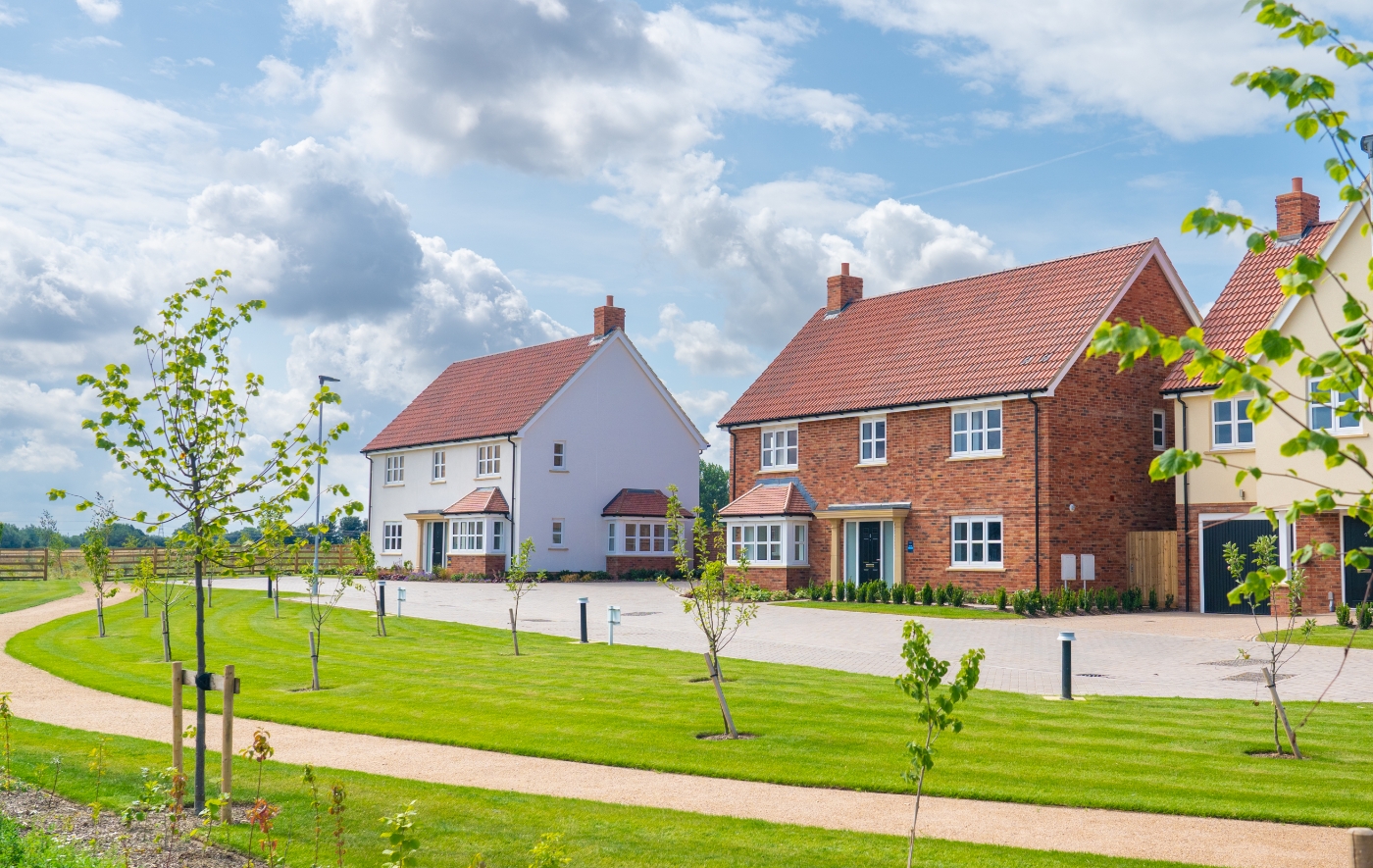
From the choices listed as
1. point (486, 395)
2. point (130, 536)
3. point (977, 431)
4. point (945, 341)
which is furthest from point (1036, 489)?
point (130, 536)

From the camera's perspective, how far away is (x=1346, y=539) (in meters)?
27.2

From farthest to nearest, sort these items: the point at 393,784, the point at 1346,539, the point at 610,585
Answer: the point at 610,585, the point at 1346,539, the point at 393,784

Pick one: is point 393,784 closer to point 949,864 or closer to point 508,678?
point 949,864

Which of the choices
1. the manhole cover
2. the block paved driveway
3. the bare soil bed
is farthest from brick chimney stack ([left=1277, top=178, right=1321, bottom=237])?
the bare soil bed

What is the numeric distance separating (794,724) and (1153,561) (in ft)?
71.1

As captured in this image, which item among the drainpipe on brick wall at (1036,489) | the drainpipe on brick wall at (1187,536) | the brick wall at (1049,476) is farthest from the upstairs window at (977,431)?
the drainpipe on brick wall at (1187,536)

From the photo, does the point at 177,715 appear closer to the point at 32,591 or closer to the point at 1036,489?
the point at 1036,489

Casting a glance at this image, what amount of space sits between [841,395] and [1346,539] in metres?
14.9

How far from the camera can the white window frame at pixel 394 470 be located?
55.3 metres

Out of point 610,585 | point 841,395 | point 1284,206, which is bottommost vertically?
point 610,585

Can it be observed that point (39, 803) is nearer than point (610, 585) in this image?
Yes

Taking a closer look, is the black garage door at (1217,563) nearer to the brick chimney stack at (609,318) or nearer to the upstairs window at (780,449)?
the upstairs window at (780,449)

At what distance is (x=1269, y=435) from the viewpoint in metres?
28.3

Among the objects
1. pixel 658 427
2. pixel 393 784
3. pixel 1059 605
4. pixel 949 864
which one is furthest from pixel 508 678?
pixel 658 427
